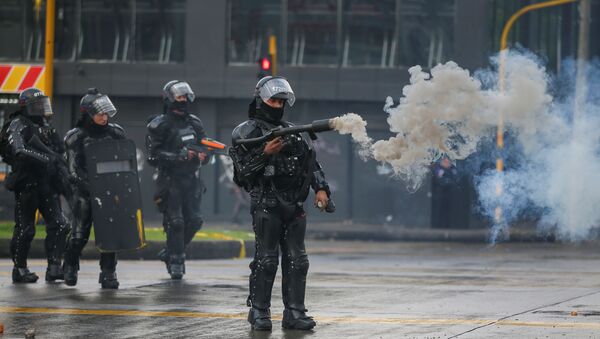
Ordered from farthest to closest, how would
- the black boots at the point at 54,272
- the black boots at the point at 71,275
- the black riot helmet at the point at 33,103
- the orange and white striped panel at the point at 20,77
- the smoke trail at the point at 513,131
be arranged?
the orange and white striped panel at the point at 20,77 → the black boots at the point at 54,272 → the black riot helmet at the point at 33,103 → the black boots at the point at 71,275 → the smoke trail at the point at 513,131

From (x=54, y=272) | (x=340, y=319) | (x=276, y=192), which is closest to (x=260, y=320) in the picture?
(x=340, y=319)

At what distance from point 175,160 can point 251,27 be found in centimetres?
1515

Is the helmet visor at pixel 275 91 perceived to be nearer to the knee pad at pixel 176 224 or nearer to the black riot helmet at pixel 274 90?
the black riot helmet at pixel 274 90

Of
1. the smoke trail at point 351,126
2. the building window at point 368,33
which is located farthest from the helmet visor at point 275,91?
the building window at point 368,33

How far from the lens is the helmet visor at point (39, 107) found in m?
12.8

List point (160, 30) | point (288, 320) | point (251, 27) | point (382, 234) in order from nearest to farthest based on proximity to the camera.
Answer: point (288, 320) < point (382, 234) < point (251, 27) < point (160, 30)

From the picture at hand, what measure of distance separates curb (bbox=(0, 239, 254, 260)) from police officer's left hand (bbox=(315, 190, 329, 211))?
24.3ft

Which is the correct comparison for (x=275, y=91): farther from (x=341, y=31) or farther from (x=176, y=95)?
(x=341, y=31)

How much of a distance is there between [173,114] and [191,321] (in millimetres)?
4310

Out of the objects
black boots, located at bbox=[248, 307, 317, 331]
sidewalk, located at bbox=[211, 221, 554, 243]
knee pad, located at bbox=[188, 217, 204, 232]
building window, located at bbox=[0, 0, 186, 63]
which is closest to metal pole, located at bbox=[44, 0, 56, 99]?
sidewalk, located at bbox=[211, 221, 554, 243]

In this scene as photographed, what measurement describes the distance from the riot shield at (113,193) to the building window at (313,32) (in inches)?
623

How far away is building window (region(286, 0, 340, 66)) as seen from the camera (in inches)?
1109

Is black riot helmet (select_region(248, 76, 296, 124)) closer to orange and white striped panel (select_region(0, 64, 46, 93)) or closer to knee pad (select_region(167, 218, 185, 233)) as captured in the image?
knee pad (select_region(167, 218, 185, 233))

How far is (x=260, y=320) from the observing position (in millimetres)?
9289
